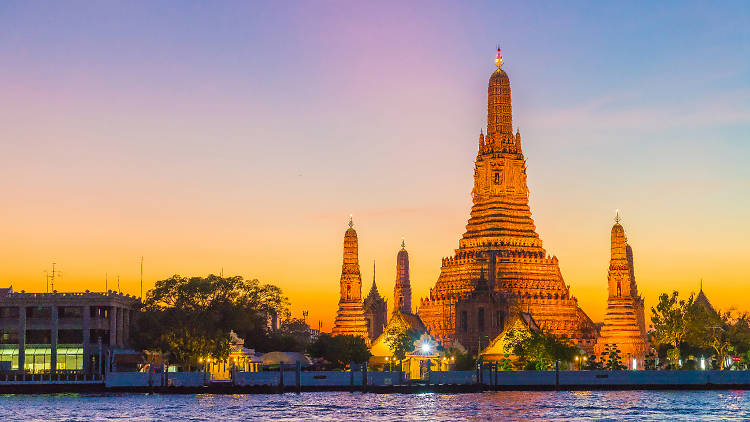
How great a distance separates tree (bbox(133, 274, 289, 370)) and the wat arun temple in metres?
15.3

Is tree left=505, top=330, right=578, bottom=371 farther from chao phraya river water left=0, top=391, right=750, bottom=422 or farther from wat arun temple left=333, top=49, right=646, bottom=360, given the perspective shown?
wat arun temple left=333, top=49, right=646, bottom=360

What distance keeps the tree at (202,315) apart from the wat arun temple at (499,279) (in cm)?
1527

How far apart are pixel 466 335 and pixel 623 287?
22.5 m

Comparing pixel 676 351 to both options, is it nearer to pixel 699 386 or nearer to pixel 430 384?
pixel 699 386

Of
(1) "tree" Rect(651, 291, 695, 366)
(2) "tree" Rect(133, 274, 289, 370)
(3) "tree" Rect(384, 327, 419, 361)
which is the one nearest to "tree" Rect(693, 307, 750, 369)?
(1) "tree" Rect(651, 291, 695, 366)

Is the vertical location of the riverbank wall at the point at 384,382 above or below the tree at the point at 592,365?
below

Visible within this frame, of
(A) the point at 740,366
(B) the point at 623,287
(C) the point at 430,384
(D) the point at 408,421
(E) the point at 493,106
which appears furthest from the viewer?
(E) the point at 493,106

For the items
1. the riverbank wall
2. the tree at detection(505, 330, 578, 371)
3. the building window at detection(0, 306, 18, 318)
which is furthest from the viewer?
the tree at detection(505, 330, 578, 371)

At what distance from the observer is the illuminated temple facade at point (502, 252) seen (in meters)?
184

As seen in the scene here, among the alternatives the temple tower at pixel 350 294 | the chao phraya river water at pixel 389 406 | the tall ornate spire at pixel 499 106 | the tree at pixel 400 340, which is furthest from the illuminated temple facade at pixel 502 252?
the chao phraya river water at pixel 389 406

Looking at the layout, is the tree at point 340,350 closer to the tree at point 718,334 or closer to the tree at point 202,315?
the tree at point 202,315

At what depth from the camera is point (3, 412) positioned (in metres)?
103

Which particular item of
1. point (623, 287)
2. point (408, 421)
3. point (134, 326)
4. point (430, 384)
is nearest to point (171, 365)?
point (134, 326)

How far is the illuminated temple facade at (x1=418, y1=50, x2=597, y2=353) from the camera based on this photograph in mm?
183875
